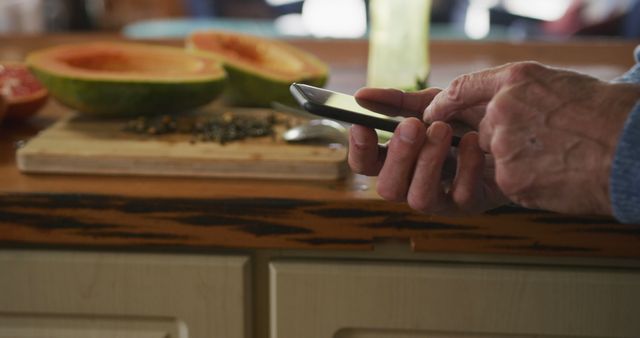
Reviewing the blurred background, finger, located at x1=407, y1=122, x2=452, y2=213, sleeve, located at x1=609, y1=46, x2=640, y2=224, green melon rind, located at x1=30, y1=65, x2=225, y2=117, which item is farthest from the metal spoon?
the blurred background

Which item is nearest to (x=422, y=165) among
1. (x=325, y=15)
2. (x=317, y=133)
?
(x=317, y=133)

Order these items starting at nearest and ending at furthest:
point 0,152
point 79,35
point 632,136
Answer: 1. point 632,136
2. point 0,152
3. point 79,35

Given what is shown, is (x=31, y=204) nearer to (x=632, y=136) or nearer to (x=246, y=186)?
(x=246, y=186)

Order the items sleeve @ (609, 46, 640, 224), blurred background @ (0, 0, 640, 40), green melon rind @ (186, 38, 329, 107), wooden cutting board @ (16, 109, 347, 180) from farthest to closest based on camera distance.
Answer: blurred background @ (0, 0, 640, 40), green melon rind @ (186, 38, 329, 107), wooden cutting board @ (16, 109, 347, 180), sleeve @ (609, 46, 640, 224)

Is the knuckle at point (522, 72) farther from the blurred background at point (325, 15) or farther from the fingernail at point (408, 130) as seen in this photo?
the blurred background at point (325, 15)

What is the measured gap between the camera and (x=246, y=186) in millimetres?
750

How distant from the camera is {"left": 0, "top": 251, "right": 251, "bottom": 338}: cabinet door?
74 cm

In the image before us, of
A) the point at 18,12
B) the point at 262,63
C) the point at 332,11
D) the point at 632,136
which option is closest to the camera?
the point at 632,136

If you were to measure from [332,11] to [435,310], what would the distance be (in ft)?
11.5

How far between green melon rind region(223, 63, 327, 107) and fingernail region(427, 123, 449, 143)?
42 cm

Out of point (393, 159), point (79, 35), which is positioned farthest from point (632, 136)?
point (79, 35)

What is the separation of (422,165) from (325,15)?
3661 millimetres

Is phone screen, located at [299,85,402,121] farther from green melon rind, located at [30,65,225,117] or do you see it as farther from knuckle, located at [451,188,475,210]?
green melon rind, located at [30,65,225,117]

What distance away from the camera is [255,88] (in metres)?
0.99
